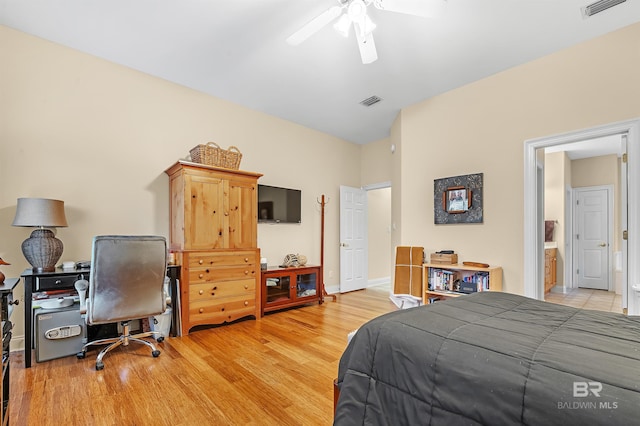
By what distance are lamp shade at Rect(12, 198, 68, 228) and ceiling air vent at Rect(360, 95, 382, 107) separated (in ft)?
12.1

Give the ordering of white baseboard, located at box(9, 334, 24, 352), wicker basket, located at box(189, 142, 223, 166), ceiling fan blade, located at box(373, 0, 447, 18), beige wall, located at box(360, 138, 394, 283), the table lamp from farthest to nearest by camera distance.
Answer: beige wall, located at box(360, 138, 394, 283) → wicker basket, located at box(189, 142, 223, 166) → white baseboard, located at box(9, 334, 24, 352) → the table lamp → ceiling fan blade, located at box(373, 0, 447, 18)

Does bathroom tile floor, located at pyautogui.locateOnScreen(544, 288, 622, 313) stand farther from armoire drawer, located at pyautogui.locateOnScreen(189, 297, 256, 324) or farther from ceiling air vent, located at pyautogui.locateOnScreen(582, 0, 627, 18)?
armoire drawer, located at pyautogui.locateOnScreen(189, 297, 256, 324)

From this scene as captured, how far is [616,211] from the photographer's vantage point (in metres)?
5.55

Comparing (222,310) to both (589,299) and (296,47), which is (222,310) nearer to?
(296,47)

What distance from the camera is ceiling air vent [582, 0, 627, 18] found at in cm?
250

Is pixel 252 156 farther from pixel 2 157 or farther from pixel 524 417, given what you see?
pixel 524 417

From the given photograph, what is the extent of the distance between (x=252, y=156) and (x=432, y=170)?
260 cm

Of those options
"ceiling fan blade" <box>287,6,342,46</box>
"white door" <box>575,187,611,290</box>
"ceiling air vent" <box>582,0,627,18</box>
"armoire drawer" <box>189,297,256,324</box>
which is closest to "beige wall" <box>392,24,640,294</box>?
"ceiling air vent" <box>582,0,627,18</box>

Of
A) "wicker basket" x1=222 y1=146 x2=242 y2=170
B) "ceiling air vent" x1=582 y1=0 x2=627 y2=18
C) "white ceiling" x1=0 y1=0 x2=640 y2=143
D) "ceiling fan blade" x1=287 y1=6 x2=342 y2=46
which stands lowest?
"wicker basket" x1=222 y1=146 x2=242 y2=170

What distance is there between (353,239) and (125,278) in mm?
3996

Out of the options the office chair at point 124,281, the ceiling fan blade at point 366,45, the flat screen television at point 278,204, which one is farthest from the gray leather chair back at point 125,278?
the ceiling fan blade at point 366,45

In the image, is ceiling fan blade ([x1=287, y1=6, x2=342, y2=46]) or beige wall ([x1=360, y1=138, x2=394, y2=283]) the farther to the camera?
beige wall ([x1=360, y1=138, x2=394, y2=283])

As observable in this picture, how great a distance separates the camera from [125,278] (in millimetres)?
2514

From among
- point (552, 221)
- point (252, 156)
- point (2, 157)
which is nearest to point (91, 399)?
point (2, 157)
